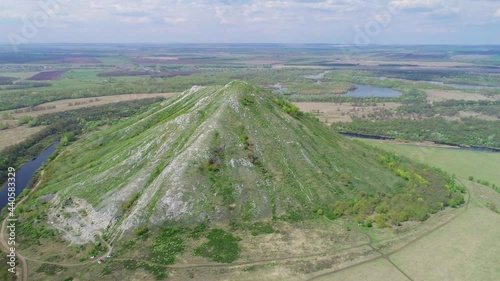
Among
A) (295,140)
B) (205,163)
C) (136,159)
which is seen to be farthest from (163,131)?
(295,140)

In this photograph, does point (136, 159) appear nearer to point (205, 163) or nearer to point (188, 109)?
point (205, 163)

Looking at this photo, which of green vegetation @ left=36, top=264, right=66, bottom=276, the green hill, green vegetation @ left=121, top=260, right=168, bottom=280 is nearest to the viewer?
green vegetation @ left=121, top=260, right=168, bottom=280

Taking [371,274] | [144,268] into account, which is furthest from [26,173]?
[371,274]

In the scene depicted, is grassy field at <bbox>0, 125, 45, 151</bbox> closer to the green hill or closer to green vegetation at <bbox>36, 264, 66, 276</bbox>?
the green hill

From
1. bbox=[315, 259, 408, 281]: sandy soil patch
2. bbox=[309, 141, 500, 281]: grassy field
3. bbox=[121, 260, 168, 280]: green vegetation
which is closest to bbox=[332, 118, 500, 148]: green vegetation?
bbox=[309, 141, 500, 281]: grassy field

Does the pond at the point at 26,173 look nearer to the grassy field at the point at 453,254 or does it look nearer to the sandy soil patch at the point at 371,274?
the sandy soil patch at the point at 371,274

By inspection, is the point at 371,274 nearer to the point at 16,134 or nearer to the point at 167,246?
the point at 167,246
